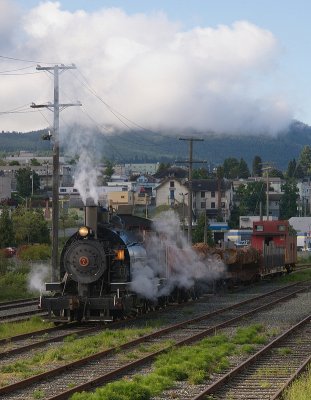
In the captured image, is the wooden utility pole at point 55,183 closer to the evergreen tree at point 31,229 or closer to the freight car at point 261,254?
the freight car at point 261,254

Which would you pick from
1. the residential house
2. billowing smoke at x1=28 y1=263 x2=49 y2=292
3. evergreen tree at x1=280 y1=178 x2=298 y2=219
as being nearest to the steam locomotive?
billowing smoke at x1=28 y1=263 x2=49 y2=292

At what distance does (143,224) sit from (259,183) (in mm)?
153091

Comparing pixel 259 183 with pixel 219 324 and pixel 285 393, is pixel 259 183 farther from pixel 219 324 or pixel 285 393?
pixel 285 393

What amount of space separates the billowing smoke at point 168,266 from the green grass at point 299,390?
38.6 ft

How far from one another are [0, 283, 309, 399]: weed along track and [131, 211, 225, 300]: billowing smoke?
2165mm

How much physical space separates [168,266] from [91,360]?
13.6 m

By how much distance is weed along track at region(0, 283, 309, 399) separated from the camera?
48.4ft

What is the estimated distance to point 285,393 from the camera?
1380 centimetres

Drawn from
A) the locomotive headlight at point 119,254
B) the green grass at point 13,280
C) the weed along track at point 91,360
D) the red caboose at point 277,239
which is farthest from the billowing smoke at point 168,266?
the red caboose at point 277,239

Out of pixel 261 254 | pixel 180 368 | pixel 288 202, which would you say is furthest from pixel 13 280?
pixel 288 202

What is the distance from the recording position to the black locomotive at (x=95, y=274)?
25.0m

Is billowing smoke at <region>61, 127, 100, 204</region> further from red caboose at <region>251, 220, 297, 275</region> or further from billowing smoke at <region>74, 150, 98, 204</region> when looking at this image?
red caboose at <region>251, 220, 297, 275</region>

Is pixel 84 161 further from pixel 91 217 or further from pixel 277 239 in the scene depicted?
pixel 277 239

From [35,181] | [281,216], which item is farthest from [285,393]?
[281,216]
